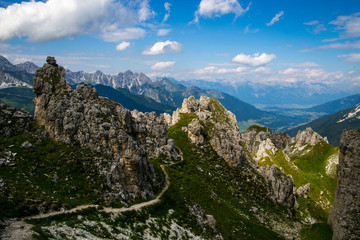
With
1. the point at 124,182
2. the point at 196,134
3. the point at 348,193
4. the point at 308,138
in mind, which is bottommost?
the point at 308,138

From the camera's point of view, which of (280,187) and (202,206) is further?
(280,187)

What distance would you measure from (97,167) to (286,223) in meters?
58.2

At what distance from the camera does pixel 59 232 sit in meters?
25.0

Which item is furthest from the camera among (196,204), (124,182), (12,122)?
(196,204)

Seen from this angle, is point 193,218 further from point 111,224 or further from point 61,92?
point 61,92

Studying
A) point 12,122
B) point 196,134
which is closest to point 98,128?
point 12,122

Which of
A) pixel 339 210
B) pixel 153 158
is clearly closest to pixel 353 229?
pixel 339 210

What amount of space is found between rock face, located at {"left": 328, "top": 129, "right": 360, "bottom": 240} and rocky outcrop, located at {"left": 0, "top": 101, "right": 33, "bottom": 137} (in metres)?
76.5

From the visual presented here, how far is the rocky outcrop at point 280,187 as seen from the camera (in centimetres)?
7519

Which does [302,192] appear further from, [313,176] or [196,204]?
[196,204]

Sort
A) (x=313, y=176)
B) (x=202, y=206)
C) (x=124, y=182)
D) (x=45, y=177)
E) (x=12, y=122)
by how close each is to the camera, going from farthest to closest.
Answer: (x=313, y=176) → (x=202, y=206) → (x=12, y=122) → (x=124, y=182) → (x=45, y=177)

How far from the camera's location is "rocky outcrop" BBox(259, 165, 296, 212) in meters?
75.2

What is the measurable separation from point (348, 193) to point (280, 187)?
21.3 meters

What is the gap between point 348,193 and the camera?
58.0m
